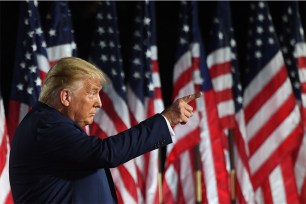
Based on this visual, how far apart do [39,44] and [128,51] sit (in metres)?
1.23

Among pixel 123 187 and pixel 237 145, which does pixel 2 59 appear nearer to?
pixel 123 187

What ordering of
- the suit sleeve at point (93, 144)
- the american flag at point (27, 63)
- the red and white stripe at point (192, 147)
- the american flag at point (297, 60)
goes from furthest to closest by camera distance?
the american flag at point (297, 60)
the red and white stripe at point (192, 147)
the american flag at point (27, 63)
the suit sleeve at point (93, 144)

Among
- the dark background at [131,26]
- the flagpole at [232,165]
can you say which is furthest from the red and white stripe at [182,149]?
the dark background at [131,26]

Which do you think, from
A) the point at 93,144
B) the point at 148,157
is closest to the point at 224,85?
the point at 148,157

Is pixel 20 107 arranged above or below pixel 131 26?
below

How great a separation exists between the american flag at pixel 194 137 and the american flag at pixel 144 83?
8.3 inches

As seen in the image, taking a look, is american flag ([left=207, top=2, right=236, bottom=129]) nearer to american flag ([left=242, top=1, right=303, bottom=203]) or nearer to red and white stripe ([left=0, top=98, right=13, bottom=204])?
american flag ([left=242, top=1, right=303, bottom=203])

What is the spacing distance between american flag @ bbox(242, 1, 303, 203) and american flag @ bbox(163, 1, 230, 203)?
346 millimetres

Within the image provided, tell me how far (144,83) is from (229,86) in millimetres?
743

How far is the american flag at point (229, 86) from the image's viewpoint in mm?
6148

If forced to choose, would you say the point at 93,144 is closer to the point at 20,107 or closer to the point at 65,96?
the point at 65,96

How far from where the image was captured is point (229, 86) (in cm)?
621

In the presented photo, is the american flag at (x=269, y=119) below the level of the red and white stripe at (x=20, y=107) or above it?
below

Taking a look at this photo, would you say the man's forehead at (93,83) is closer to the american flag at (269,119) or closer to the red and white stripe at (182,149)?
the red and white stripe at (182,149)
